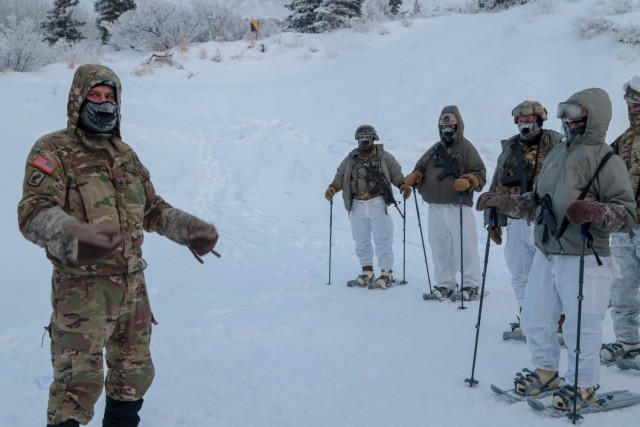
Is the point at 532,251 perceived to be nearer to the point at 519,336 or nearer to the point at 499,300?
the point at 519,336

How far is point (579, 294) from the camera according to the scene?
156 inches

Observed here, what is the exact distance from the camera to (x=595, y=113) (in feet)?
13.5

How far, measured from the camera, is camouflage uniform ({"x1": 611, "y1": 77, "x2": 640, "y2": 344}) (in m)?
5.09

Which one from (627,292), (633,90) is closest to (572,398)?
(627,292)

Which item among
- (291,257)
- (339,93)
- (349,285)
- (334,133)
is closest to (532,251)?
(349,285)

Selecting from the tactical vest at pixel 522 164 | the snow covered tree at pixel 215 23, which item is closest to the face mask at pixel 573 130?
the tactical vest at pixel 522 164

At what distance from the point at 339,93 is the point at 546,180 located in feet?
52.3

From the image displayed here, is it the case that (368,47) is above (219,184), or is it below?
above

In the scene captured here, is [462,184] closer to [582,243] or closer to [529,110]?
[529,110]

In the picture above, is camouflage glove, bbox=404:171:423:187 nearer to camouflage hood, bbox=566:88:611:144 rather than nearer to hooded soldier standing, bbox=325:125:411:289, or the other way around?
hooded soldier standing, bbox=325:125:411:289

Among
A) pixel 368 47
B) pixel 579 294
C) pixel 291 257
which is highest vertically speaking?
pixel 368 47

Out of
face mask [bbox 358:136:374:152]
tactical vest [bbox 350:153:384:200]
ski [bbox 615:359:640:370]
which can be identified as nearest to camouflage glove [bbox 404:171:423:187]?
tactical vest [bbox 350:153:384:200]

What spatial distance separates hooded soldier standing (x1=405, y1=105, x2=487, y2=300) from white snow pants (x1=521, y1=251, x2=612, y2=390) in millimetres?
2955

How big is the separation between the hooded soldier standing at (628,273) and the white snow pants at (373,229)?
144 inches
